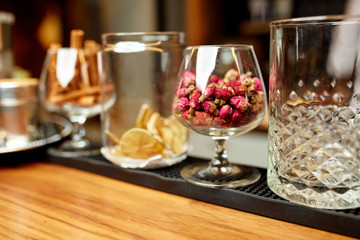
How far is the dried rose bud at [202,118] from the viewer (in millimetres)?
537

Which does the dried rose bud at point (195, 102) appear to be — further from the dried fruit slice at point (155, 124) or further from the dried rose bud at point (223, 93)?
the dried fruit slice at point (155, 124)

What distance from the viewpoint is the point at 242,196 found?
0.54 meters

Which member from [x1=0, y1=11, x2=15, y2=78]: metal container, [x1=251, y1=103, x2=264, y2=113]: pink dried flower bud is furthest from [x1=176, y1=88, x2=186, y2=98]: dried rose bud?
[x1=0, y1=11, x2=15, y2=78]: metal container

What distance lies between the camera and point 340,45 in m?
0.48

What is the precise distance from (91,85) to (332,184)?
0.55 m

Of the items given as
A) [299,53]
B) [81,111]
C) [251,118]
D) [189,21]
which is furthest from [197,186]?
[189,21]

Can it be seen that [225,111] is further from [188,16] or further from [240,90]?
[188,16]

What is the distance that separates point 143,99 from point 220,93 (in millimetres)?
233

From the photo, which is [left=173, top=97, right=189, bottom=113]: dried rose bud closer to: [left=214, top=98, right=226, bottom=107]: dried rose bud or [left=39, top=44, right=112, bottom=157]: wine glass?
[left=214, top=98, right=226, bottom=107]: dried rose bud

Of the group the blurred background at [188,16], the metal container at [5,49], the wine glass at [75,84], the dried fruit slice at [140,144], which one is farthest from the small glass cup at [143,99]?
the blurred background at [188,16]

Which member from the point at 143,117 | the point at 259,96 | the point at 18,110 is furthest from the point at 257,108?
the point at 18,110

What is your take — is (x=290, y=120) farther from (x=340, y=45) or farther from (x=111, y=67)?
(x=111, y=67)

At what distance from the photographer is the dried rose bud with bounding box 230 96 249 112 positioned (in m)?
0.53

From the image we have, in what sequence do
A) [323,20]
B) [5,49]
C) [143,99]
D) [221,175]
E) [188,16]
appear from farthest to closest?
[188,16], [5,49], [143,99], [221,175], [323,20]
